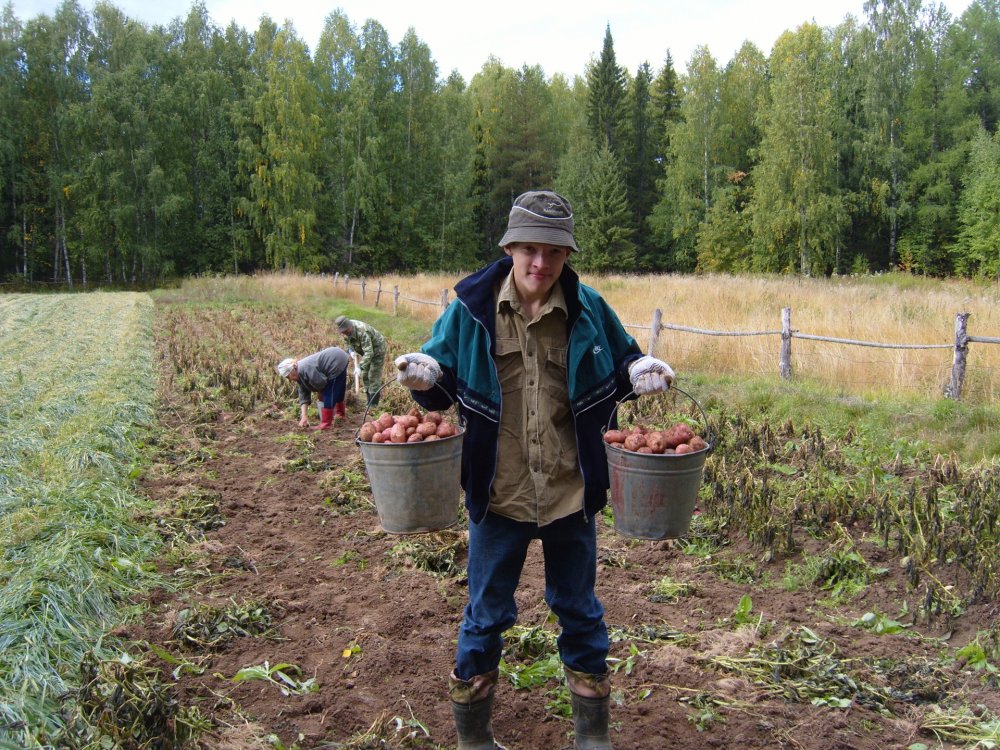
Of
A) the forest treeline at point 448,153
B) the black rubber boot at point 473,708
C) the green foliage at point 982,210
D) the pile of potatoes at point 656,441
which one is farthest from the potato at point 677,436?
the forest treeline at point 448,153

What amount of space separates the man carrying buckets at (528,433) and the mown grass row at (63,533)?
1.49m

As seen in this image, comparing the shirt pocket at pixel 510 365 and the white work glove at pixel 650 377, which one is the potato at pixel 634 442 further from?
the shirt pocket at pixel 510 365

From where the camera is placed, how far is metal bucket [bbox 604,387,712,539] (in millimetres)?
2541

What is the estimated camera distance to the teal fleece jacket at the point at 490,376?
2.40m

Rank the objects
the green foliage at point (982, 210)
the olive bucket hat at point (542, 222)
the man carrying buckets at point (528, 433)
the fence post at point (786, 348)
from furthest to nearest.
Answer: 1. the green foliage at point (982, 210)
2. the fence post at point (786, 348)
3. the man carrying buckets at point (528, 433)
4. the olive bucket hat at point (542, 222)

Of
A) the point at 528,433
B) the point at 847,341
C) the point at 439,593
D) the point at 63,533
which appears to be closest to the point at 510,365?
the point at 528,433

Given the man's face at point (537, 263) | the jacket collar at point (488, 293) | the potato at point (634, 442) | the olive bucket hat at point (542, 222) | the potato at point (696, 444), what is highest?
the olive bucket hat at point (542, 222)

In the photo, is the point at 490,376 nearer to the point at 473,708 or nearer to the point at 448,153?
the point at 473,708

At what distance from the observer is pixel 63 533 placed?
4.37 meters

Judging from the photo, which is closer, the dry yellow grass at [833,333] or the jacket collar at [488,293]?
the jacket collar at [488,293]

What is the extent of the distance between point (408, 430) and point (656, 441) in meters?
0.88

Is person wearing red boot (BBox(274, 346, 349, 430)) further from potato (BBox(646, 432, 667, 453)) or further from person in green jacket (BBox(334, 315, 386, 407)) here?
potato (BBox(646, 432, 667, 453))

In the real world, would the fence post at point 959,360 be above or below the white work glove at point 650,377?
below

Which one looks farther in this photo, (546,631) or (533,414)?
(546,631)
